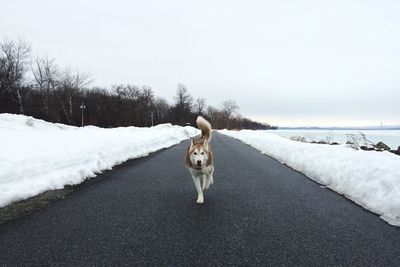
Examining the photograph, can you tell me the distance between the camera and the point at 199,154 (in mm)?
6527

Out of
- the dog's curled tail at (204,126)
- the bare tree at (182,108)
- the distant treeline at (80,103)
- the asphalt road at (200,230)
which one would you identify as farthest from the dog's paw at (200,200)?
the bare tree at (182,108)

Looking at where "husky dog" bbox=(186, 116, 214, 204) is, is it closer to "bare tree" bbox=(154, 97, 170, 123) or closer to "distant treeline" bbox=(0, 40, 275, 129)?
"distant treeline" bbox=(0, 40, 275, 129)

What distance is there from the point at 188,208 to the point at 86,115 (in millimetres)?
79762

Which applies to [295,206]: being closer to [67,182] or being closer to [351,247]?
[351,247]

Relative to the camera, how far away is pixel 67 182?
812 centimetres

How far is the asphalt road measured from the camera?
3.60 m

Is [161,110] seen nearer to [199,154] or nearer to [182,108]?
[182,108]

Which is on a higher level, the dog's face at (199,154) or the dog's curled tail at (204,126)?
the dog's curled tail at (204,126)

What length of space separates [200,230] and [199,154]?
2.16 metres

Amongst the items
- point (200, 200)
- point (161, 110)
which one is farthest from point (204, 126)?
point (161, 110)

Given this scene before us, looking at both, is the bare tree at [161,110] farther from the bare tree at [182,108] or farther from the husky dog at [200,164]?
the husky dog at [200,164]

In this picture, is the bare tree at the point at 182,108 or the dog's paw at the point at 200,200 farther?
the bare tree at the point at 182,108

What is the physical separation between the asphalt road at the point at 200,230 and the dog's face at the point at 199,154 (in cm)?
76

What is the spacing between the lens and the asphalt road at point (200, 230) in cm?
360
